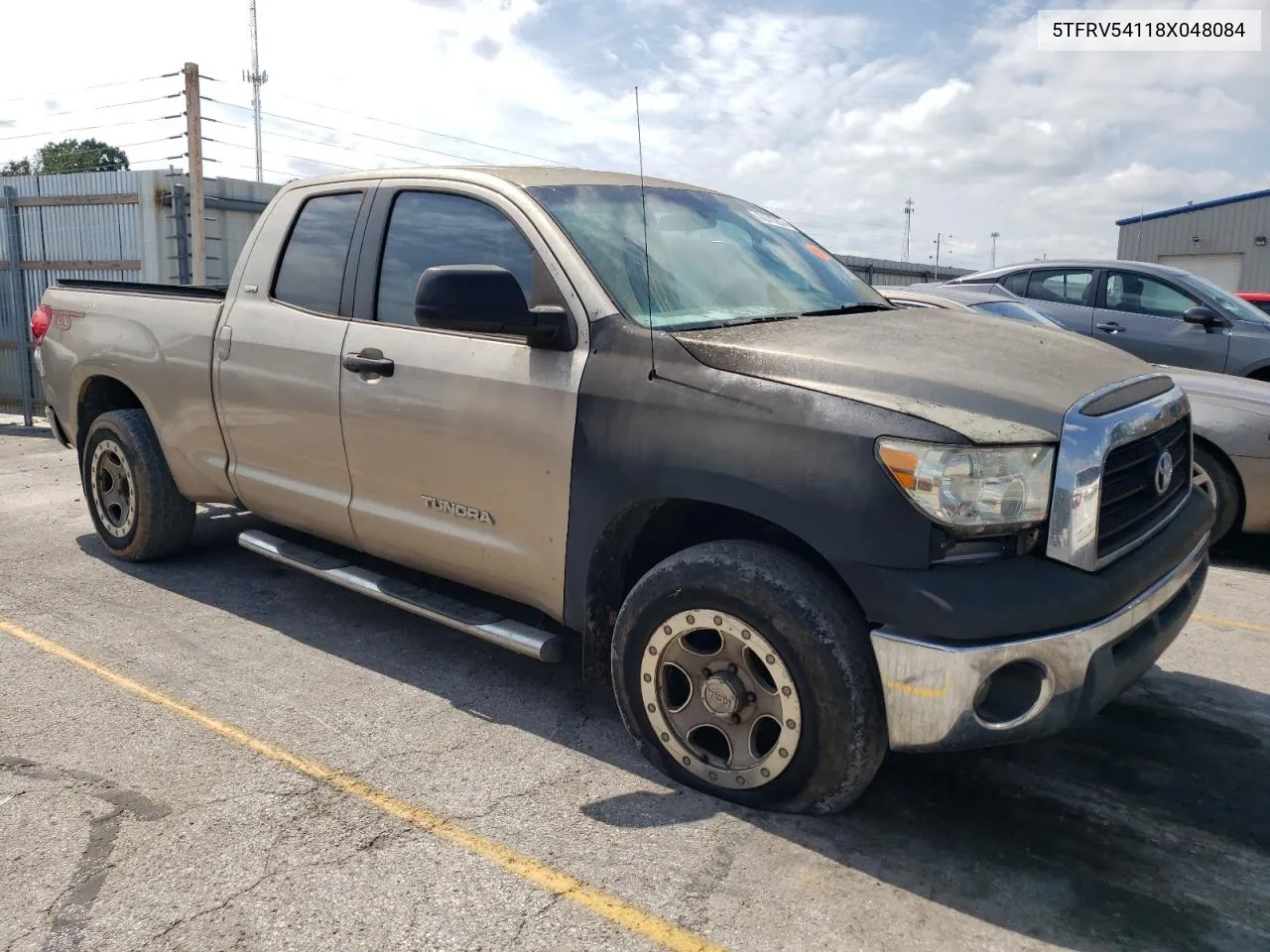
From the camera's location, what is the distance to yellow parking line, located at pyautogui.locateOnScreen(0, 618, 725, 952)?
2457 millimetres

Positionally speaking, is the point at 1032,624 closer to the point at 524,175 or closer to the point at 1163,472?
the point at 1163,472

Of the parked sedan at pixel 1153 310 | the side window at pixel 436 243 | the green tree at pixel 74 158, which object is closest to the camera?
the side window at pixel 436 243

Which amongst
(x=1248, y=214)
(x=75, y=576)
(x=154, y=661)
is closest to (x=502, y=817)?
(x=154, y=661)

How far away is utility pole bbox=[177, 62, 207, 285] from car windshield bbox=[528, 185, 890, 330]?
27.0 ft

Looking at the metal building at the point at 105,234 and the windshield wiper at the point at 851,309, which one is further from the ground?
the metal building at the point at 105,234

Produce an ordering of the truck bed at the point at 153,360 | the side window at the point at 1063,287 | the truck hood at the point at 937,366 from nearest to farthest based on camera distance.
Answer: the truck hood at the point at 937,366 < the truck bed at the point at 153,360 < the side window at the point at 1063,287

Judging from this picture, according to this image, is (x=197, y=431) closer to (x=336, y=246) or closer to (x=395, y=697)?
(x=336, y=246)

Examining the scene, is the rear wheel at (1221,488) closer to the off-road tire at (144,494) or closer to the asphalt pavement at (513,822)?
the asphalt pavement at (513,822)

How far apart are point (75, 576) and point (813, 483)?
13.8 ft

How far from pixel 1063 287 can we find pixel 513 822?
797 cm

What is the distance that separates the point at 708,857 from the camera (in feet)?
9.04

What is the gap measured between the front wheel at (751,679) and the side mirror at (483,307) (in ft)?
2.82

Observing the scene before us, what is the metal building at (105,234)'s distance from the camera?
1136cm

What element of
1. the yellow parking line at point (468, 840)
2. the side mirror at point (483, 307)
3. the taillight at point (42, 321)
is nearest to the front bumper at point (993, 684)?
the yellow parking line at point (468, 840)
